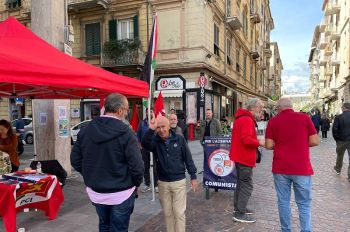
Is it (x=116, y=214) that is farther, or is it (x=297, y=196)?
(x=297, y=196)

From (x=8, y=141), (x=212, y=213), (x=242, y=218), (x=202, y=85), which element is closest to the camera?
(x=242, y=218)

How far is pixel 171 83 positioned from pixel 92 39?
6.23 m

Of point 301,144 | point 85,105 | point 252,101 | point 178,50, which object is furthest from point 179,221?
point 85,105

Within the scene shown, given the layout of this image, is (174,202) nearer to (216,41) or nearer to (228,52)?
(216,41)

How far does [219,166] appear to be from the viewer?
6.48m

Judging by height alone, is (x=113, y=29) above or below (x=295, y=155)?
above

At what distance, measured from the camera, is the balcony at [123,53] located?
19.0m

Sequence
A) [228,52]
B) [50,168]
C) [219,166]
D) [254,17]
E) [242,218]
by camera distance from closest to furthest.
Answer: [242,218]
[50,168]
[219,166]
[228,52]
[254,17]

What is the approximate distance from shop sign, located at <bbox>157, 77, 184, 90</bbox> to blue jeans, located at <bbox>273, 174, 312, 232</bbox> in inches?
584

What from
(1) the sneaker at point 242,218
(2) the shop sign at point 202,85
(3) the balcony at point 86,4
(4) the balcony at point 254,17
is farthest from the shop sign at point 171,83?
(4) the balcony at point 254,17

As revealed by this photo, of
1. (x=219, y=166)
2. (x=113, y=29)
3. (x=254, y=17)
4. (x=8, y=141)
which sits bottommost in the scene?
(x=219, y=166)

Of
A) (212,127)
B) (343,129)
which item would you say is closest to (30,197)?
(212,127)

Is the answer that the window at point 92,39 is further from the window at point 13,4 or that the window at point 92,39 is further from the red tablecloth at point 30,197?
the red tablecloth at point 30,197

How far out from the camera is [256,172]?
9273mm
